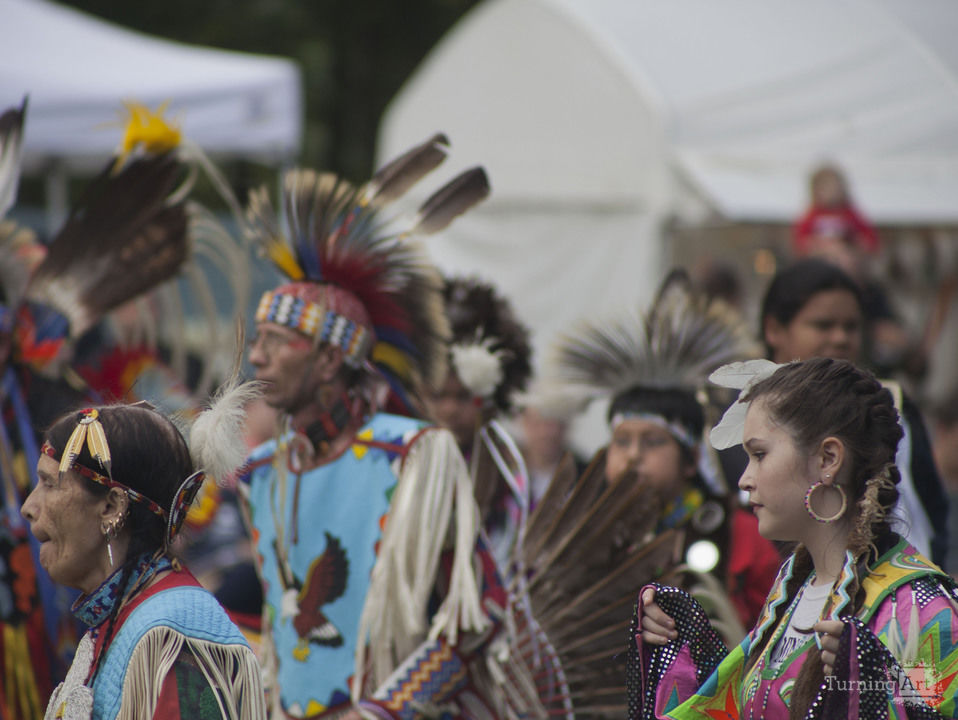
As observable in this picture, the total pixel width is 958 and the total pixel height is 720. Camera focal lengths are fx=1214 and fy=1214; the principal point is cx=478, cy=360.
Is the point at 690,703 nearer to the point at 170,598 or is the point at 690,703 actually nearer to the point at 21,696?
the point at 170,598

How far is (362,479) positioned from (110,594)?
40.9 inches

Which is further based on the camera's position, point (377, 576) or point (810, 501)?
point (377, 576)

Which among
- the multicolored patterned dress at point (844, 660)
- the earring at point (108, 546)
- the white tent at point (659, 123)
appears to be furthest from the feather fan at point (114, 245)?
the white tent at point (659, 123)

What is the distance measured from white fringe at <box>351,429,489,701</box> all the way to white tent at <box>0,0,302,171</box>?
396 cm

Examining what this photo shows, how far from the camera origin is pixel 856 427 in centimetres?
188

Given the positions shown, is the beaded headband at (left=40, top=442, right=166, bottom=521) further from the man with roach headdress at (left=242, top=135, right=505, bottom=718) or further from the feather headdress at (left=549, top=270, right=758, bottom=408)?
the feather headdress at (left=549, top=270, right=758, bottom=408)

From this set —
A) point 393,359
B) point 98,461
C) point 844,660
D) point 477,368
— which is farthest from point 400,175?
point 844,660

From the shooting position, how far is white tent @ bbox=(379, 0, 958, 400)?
6.30 m

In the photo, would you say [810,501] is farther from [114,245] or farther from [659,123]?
[659,123]

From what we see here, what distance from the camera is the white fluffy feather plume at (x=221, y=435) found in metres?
2.10

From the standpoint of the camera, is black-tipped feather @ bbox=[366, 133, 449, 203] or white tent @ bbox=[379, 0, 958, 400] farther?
white tent @ bbox=[379, 0, 958, 400]

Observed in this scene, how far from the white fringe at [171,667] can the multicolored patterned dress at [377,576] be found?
836mm

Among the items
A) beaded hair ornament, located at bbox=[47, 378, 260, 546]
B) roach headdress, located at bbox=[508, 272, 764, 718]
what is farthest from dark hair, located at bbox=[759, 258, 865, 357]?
beaded hair ornament, located at bbox=[47, 378, 260, 546]

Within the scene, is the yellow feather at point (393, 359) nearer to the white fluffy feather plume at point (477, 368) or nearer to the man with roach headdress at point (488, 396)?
the man with roach headdress at point (488, 396)
